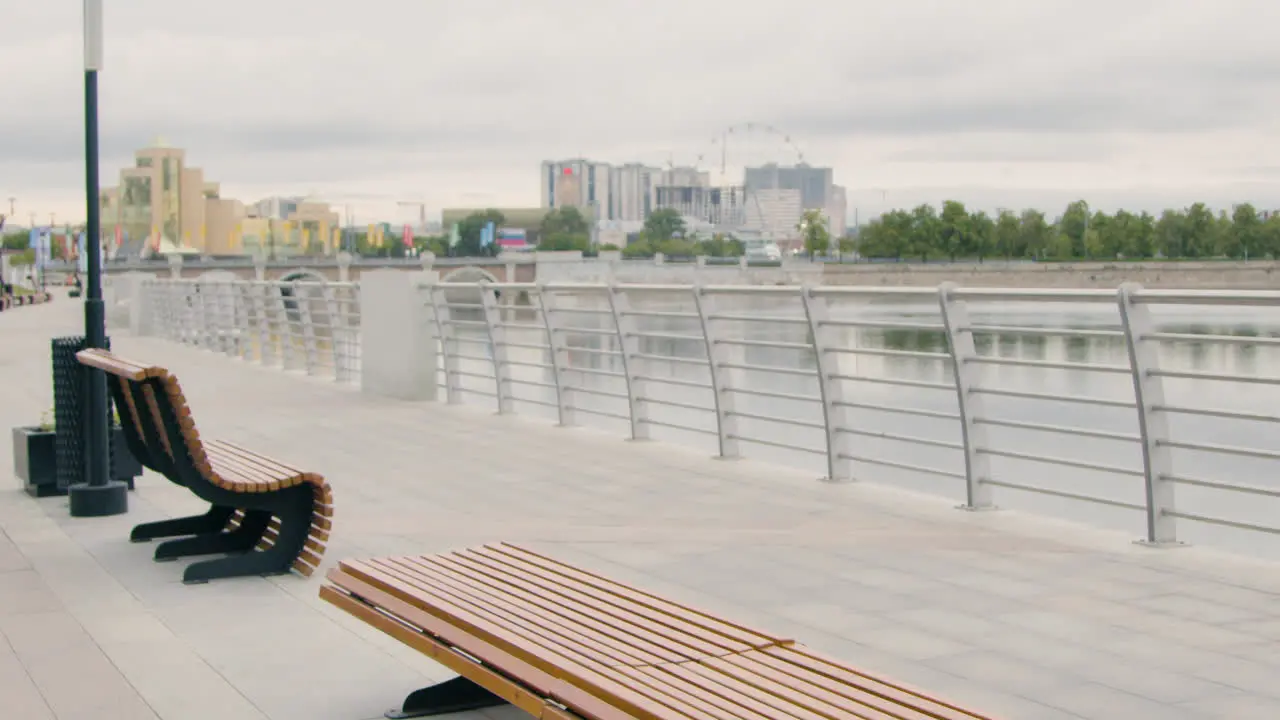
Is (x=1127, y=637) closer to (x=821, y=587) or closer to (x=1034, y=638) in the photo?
(x=1034, y=638)

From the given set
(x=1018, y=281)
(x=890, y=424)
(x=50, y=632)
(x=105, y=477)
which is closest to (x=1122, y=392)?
(x=890, y=424)

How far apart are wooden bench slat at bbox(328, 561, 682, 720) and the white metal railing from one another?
13.0 m

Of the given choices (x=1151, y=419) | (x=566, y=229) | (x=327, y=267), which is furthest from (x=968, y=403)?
(x=566, y=229)

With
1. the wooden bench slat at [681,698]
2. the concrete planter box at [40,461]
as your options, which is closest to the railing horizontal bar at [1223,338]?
the wooden bench slat at [681,698]

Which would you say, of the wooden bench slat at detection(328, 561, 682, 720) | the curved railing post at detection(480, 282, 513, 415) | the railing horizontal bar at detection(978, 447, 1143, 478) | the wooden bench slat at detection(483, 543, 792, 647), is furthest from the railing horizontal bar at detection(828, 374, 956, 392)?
the curved railing post at detection(480, 282, 513, 415)

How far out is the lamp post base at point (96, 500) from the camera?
8.78m

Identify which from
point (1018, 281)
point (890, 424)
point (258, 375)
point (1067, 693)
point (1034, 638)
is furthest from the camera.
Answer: point (1018, 281)

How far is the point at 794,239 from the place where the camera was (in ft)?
639

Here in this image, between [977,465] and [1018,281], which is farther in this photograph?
[1018,281]

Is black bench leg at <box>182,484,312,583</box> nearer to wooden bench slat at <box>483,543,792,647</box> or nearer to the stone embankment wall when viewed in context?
wooden bench slat at <box>483,543,792,647</box>

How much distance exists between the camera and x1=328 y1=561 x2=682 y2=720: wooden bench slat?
340 centimetres

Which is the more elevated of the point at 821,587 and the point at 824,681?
the point at 824,681

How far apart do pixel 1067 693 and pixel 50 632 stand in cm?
384

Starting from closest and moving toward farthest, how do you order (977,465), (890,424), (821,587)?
(821,587), (977,465), (890,424)
